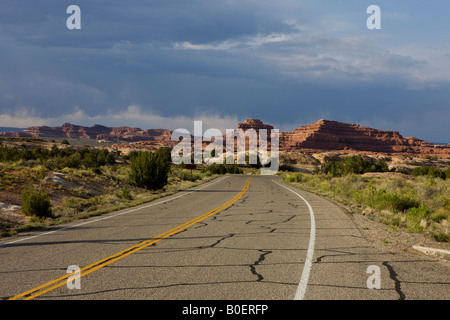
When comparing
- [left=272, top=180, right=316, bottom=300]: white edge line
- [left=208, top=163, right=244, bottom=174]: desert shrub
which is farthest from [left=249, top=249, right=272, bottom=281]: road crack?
[left=208, top=163, right=244, bottom=174]: desert shrub

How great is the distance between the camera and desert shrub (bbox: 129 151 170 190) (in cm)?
2709

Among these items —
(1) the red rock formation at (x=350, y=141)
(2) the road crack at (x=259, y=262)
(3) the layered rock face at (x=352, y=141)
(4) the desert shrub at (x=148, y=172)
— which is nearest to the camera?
(2) the road crack at (x=259, y=262)

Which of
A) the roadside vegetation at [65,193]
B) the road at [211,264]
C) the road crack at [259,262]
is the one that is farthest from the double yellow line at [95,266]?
the roadside vegetation at [65,193]

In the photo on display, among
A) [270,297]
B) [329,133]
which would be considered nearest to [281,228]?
[270,297]

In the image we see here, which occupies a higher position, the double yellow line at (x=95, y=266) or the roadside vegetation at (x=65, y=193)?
the double yellow line at (x=95, y=266)

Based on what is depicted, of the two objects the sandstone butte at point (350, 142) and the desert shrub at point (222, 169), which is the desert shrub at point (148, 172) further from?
the sandstone butte at point (350, 142)

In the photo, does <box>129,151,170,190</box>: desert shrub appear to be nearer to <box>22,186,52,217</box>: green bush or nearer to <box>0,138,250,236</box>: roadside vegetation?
<box>0,138,250,236</box>: roadside vegetation

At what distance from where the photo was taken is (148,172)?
27.1 metres

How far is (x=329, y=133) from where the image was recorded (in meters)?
187

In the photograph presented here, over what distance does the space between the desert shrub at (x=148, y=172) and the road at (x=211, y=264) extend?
1539 centimetres

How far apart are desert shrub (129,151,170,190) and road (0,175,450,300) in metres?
15.4

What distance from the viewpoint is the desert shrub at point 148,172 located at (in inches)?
1067
